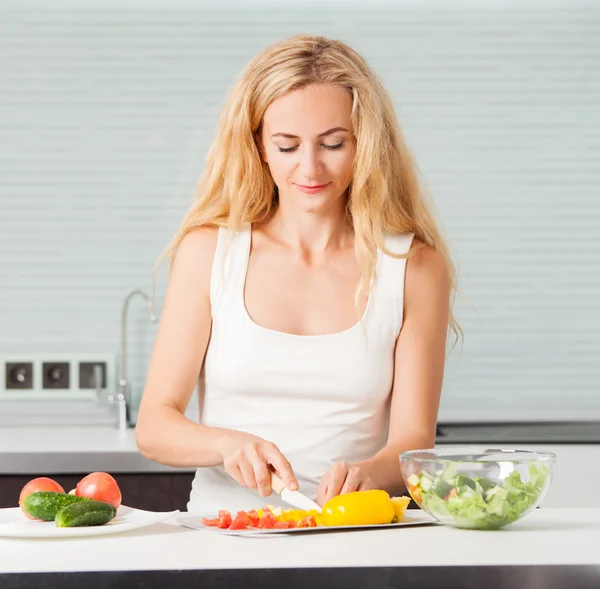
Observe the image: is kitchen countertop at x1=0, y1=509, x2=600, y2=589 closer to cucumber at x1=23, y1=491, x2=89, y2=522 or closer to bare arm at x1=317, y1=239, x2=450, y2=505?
cucumber at x1=23, y1=491, x2=89, y2=522

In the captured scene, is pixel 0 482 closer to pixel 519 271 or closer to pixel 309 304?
pixel 309 304

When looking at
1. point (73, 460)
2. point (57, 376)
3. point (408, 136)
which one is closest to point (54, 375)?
point (57, 376)

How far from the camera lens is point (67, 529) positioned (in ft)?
3.96

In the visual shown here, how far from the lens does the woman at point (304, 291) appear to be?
68.5 inches

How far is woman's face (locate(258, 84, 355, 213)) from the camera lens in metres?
1.71

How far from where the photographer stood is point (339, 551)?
1.11 meters

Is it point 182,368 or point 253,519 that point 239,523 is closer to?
point 253,519

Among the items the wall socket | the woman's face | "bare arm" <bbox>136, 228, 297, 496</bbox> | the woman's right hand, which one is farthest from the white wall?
the woman's right hand

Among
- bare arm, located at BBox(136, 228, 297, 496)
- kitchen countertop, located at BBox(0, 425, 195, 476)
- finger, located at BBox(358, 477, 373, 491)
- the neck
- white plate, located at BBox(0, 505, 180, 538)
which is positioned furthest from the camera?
kitchen countertop, located at BBox(0, 425, 195, 476)

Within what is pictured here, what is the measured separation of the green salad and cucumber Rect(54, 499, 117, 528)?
0.40 meters

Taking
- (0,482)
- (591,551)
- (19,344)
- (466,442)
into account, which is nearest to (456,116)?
(466,442)

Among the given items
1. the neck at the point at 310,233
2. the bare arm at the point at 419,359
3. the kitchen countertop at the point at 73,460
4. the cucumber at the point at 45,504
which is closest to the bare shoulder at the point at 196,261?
the neck at the point at 310,233

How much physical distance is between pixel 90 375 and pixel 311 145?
1.75m

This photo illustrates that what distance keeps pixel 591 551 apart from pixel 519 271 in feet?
7.31
